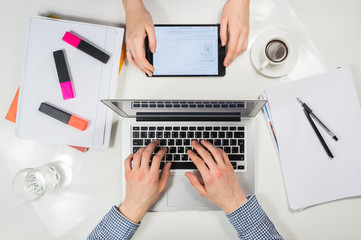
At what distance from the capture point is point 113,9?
0.83 m

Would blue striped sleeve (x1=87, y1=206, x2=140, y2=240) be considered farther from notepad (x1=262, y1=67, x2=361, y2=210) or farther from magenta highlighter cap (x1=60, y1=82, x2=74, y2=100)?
notepad (x1=262, y1=67, x2=361, y2=210)

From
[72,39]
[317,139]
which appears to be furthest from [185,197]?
[72,39]

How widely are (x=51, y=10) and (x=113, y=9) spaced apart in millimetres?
192

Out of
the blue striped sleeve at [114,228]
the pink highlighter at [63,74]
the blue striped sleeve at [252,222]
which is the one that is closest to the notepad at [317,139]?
the blue striped sleeve at [252,222]

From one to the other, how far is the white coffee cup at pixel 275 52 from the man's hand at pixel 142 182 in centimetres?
38

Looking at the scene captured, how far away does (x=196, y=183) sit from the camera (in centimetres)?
75

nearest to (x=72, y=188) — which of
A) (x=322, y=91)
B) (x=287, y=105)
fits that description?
(x=287, y=105)

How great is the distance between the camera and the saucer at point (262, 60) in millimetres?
781

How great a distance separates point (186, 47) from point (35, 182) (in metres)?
0.59

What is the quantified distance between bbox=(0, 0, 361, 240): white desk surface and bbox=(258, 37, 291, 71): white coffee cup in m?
0.07

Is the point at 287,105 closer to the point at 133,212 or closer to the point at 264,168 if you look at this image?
the point at 264,168

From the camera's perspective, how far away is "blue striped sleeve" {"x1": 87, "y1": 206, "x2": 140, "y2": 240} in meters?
0.75

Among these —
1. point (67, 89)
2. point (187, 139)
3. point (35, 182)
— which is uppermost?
point (67, 89)

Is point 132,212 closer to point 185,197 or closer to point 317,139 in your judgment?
point 185,197
